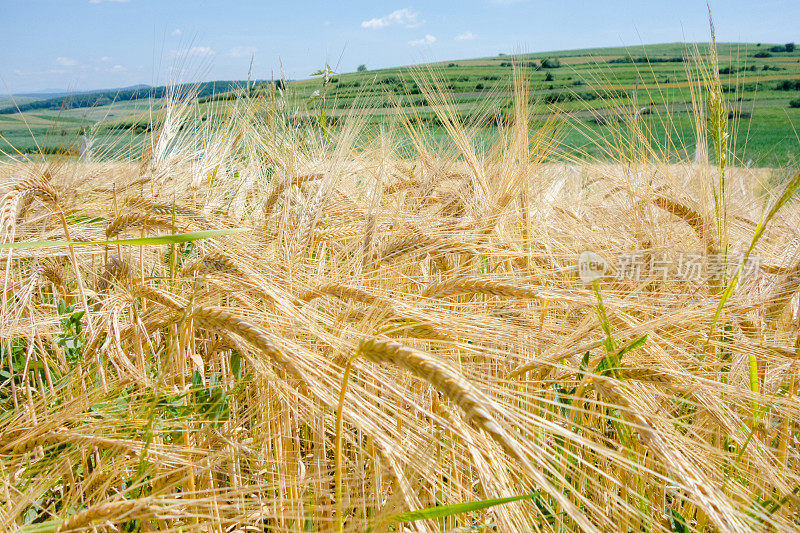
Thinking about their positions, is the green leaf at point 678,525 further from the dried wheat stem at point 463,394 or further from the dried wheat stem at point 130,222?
the dried wheat stem at point 130,222

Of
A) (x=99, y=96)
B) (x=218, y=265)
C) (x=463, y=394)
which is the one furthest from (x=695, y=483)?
(x=99, y=96)

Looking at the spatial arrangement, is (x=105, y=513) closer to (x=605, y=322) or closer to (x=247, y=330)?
(x=247, y=330)

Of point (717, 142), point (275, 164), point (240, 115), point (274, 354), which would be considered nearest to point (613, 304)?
point (717, 142)

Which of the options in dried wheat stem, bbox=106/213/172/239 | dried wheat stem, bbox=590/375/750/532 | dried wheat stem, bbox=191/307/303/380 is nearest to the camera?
dried wheat stem, bbox=590/375/750/532

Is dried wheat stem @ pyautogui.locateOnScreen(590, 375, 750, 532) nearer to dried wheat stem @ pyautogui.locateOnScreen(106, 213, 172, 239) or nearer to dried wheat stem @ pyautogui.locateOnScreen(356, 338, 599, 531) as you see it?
dried wheat stem @ pyautogui.locateOnScreen(356, 338, 599, 531)

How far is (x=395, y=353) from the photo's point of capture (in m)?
0.67

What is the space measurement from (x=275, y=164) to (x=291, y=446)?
117 centimetres

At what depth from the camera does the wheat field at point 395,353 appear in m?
0.77

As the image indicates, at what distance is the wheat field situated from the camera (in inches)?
30.3

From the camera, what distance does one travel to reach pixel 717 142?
1259 mm

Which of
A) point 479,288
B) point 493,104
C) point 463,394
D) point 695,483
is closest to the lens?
point 463,394

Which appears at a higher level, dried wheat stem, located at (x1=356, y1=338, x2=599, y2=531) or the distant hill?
the distant hill

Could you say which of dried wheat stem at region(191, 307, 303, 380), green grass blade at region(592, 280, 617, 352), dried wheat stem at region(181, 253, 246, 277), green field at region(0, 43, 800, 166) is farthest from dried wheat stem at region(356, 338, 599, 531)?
green field at region(0, 43, 800, 166)

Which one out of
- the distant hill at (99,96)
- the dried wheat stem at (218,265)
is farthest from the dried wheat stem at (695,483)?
the distant hill at (99,96)
